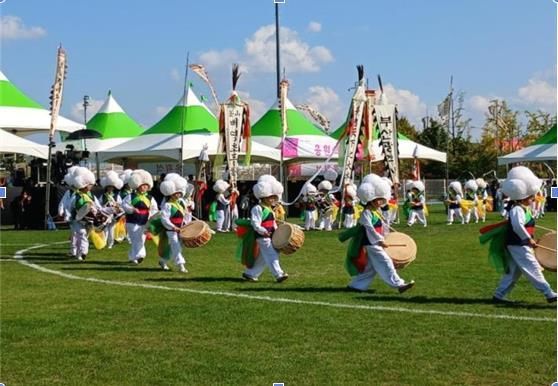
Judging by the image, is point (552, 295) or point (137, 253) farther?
point (137, 253)

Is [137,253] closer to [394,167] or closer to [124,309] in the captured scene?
[124,309]

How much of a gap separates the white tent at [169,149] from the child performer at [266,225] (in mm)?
17577

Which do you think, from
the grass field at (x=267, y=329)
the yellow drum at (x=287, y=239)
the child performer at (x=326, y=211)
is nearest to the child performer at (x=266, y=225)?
the yellow drum at (x=287, y=239)

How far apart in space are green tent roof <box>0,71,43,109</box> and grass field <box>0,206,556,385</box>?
65.6 feet

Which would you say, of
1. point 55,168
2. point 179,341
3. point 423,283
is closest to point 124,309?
point 179,341

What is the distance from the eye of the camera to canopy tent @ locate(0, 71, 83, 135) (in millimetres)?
30562

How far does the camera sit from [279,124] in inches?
1358

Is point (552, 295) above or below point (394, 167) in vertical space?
below

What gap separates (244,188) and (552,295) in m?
20.4

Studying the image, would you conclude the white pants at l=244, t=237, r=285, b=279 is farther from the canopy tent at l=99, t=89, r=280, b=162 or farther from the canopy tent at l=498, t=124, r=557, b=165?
the canopy tent at l=498, t=124, r=557, b=165

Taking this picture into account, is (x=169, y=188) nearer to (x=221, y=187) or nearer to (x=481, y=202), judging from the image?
(x=221, y=187)

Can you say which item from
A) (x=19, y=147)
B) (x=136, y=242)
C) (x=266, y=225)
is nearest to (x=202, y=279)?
(x=266, y=225)

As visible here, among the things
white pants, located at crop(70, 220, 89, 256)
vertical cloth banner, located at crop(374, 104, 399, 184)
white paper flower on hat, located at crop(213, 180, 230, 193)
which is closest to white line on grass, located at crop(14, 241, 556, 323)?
white pants, located at crop(70, 220, 89, 256)

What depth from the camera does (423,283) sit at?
11.4m
